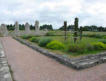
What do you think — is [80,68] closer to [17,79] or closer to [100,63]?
[100,63]

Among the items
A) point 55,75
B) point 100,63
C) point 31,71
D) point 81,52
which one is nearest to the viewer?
point 55,75

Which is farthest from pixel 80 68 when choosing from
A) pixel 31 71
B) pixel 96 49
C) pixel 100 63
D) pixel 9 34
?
pixel 9 34

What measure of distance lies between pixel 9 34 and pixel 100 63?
18.4 metres

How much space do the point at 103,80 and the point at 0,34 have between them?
1940 centimetres

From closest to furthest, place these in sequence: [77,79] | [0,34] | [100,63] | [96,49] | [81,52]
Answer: [77,79] < [100,63] < [81,52] < [96,49] < [0,34]

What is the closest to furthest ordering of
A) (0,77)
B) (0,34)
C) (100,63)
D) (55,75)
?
(0,77) → (55,75) → (100,63) → (0,34)

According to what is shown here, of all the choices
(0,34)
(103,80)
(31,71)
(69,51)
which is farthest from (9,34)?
(103,80)

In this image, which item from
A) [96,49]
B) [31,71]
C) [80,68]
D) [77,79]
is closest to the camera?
[77,79]

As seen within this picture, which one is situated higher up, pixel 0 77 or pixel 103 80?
pixel 0 77

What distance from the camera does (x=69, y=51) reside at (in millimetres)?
Result: 5992

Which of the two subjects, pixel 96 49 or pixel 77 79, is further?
pixel 96 49

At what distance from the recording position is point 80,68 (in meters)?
3.63

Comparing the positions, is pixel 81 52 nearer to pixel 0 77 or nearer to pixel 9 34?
pixel 0 77

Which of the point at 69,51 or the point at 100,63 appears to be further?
the point at 69,51
